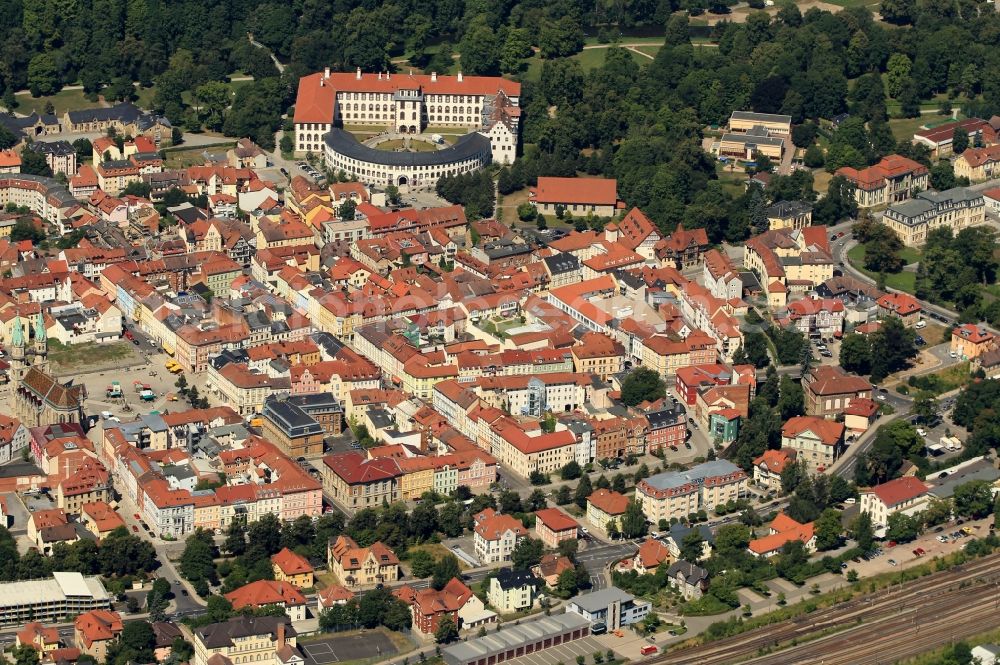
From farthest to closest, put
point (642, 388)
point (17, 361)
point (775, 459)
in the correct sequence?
point (17, 361), point (642, 388), point (775, 459)

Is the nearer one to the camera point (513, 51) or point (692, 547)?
point (692, 547)

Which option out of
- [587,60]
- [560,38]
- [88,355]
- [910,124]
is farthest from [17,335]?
[910,124]

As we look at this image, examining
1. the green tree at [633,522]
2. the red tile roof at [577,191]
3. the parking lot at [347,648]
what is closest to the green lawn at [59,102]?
the red tile roof at [577,191]

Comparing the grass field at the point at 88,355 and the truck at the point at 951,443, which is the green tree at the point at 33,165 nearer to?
the grass field at the point at 88,355

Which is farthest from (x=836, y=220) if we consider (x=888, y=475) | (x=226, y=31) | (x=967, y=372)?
(x=226, y=31)

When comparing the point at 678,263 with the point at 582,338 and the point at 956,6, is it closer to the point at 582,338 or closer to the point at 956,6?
the point at 582,338

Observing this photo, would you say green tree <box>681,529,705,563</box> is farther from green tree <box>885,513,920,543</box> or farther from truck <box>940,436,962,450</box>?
truck <box>940,436,962,450</box>

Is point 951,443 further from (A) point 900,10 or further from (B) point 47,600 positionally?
(A) point 900,10
